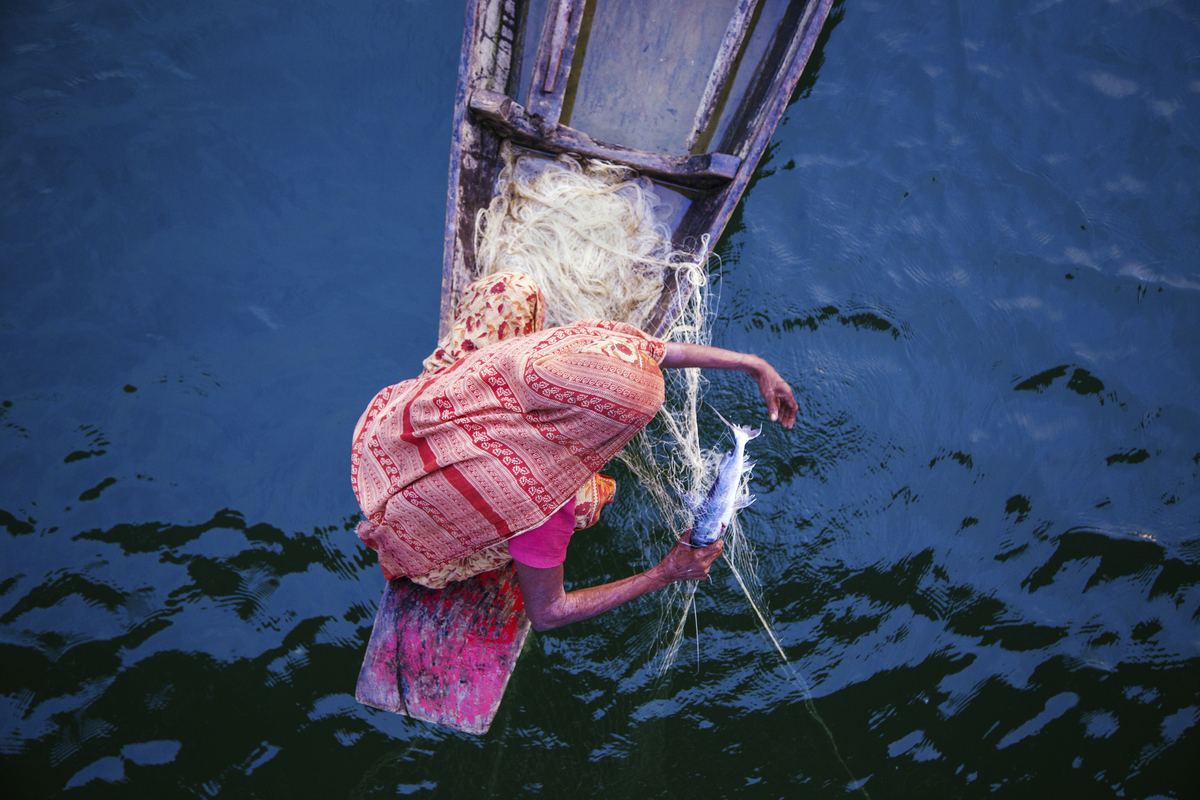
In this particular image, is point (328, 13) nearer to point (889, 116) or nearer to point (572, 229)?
point (572, 229)

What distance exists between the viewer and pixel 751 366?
2387 millimetres

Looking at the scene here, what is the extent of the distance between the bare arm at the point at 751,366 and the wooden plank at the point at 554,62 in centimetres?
153

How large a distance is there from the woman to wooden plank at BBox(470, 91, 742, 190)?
118 cm

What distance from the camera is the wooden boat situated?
8.07ft

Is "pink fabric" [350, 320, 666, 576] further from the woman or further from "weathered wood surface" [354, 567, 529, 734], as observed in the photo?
"weathered wood surface" [354, 567, 529, 734]

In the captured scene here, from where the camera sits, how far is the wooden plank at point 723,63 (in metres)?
3.32

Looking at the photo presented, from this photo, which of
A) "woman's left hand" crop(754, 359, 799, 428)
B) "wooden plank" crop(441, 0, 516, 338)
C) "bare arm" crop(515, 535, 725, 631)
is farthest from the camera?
"wooden plank" crop(441, 0, 516, 338)

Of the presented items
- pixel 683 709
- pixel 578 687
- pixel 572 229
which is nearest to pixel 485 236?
pixel 572 229

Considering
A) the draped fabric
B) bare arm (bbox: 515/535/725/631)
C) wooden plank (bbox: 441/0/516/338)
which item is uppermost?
wooden plank (bbox: 441/0/516/338)

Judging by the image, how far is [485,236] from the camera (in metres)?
2.99

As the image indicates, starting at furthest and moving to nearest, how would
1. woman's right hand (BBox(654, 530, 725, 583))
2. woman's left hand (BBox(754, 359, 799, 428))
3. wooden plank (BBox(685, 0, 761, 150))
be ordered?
wooden plank (BBox(685, 0, 761, 150)) → woman's left hand (BBox(754, 359, 799, 428)) → woman's right hand (BBox(654, 530, 725, 583))

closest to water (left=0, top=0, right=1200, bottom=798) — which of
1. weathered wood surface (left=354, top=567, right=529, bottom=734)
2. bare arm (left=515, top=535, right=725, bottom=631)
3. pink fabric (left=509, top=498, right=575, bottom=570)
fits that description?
weathered wood surface (left=354, top=567, right=529, bottom=734)

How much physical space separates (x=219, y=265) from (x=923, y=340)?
398cm

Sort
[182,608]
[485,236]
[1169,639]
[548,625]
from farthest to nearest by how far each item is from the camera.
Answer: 1. [1169,639]
2. [182,608]
3. [485,236]
4. [548,625]
